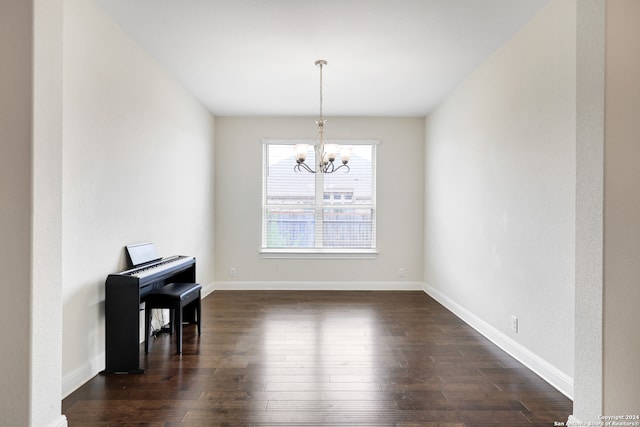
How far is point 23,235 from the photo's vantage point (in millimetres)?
1631

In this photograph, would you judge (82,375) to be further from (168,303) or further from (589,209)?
(589,209)

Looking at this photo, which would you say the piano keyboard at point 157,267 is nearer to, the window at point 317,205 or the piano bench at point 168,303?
the piano bench at point 168,303

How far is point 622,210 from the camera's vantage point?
1640 millimetres

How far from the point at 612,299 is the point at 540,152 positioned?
134 cm

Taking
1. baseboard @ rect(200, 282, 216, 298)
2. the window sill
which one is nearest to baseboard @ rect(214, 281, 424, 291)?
baseboard @ rect(200, 282, 216, 298)

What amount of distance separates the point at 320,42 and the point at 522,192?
218 cm

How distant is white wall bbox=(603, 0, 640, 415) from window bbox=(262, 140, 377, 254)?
13.0 feet

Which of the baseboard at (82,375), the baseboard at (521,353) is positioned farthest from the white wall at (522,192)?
the baseboard at (82,375)

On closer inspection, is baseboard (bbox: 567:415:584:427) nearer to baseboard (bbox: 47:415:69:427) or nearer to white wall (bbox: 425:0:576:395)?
white wall (bbox: 425:0:576:395)

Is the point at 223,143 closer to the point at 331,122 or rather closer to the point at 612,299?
the point at 331,122

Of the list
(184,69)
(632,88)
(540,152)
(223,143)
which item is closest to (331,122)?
(223,143)

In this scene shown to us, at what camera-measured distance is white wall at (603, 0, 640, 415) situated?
1.63 metres

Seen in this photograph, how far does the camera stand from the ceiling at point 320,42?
2561 mm

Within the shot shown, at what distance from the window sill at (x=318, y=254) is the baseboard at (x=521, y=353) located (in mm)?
1596
